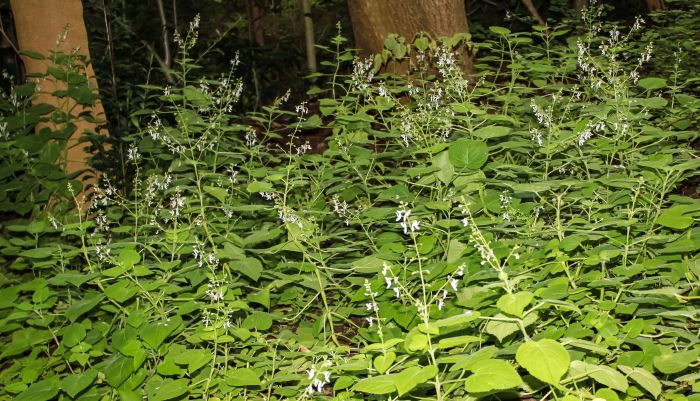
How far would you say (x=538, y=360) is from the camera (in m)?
1.67

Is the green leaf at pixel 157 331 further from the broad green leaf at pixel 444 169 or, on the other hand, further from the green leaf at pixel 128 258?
the broad green leaf at pixel 444 169

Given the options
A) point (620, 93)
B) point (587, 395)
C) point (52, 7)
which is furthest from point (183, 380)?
point (52, 7)

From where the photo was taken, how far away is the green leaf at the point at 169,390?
2.58 m

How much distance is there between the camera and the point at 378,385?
6.22ft

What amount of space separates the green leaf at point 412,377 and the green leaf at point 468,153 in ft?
4.20

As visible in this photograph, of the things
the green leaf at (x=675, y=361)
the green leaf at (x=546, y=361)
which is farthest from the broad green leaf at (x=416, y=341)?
the green leaf at (x=675, y=361)

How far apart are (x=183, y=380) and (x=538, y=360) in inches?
59.2

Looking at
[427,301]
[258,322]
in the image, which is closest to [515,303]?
[427,301]

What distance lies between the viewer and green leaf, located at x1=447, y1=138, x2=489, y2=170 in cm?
294

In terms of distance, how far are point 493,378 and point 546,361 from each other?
0.46 ft

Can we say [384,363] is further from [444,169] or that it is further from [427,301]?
[444,169]

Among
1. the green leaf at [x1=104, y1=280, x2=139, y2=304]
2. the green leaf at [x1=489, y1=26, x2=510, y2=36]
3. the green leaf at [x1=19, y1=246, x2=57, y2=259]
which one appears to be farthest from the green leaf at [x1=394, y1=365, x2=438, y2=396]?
the green leaf at [x1=489, y1=26, x2=510, y2=36]

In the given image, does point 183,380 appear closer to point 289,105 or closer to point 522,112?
point 522,112

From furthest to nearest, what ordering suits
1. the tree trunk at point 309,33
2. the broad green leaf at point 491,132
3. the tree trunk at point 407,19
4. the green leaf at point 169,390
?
the tree trunk at point 309,33, the tree trunk at point 407,19, the broad green leaf at point 491,132, the green leaf at point 169,390
